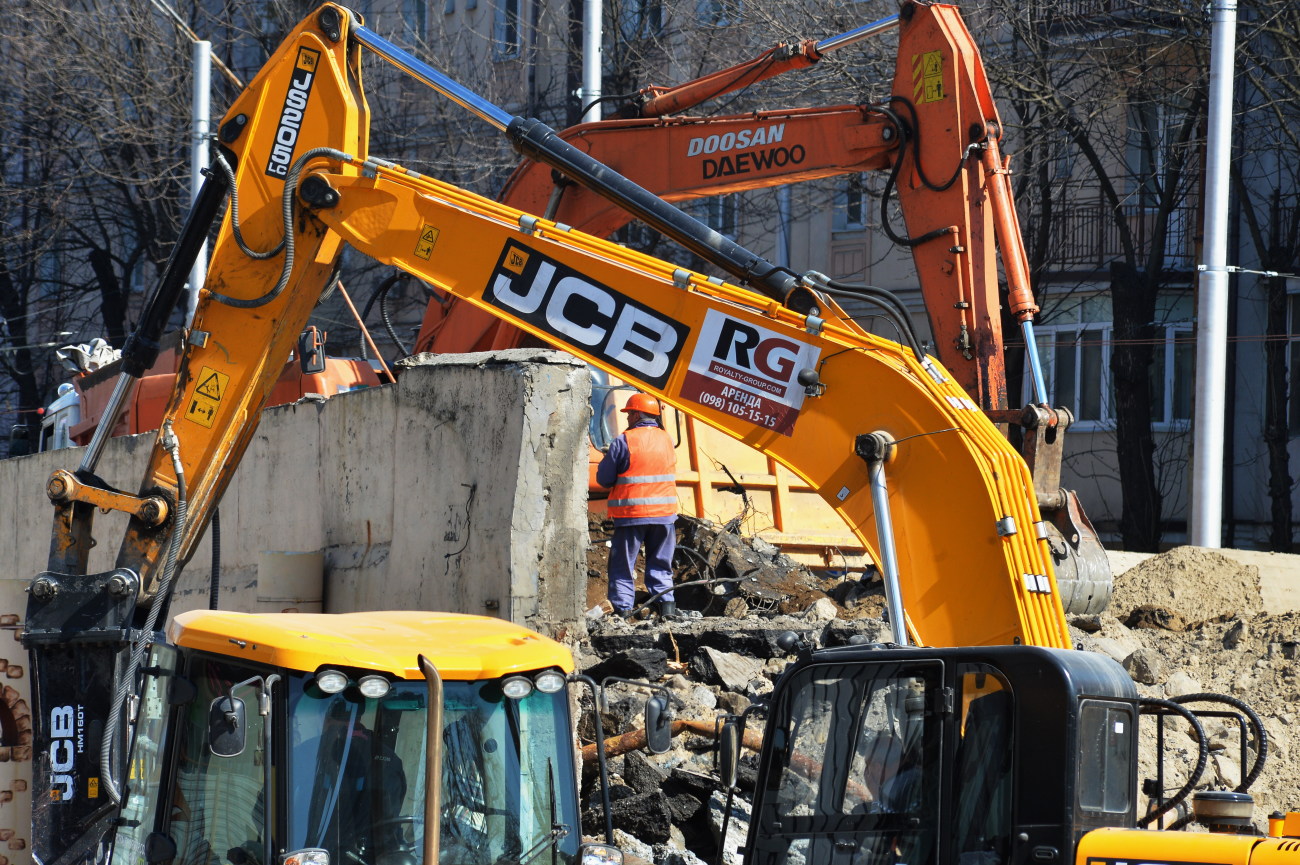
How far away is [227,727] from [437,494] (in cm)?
549

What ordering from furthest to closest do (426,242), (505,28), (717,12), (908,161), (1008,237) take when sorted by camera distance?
(505,28) → (717,12) → (908,161) → (1008,237) → (426,242)

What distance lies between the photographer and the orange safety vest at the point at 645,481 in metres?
11.0

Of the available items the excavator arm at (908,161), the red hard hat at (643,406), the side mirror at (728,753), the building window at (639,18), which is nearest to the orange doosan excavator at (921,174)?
the excavator arm at (908,161)

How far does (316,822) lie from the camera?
493cm

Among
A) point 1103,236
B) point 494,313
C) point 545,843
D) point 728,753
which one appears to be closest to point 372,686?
point 545,843

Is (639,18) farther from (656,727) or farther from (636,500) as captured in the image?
(656,727)

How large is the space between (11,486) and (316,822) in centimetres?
1402

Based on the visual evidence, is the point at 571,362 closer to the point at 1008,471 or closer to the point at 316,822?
the point at 1008,471

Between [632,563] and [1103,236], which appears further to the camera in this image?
[1103,236]

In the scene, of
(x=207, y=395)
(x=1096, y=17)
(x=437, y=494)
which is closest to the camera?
(x=207, y=395)

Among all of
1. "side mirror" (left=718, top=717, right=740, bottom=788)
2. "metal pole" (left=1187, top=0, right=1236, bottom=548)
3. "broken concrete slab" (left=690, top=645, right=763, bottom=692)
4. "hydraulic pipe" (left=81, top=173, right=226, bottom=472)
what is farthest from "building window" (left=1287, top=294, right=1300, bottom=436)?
"side mirror" (left=718, top=717, right=740, bottom=788)

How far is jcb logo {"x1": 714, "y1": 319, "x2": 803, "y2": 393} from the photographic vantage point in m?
6.24

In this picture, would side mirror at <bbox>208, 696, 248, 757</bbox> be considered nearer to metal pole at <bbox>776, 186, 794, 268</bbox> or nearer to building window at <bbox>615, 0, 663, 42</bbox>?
building window at <bbox>615, 0, 663, 42</bbox>

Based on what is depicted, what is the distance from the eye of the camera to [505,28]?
27.7m
